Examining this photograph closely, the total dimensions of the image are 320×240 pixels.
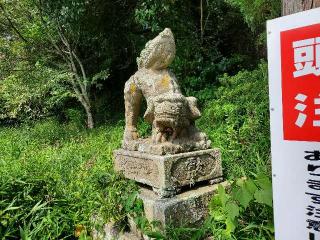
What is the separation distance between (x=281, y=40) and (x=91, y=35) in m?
10.1

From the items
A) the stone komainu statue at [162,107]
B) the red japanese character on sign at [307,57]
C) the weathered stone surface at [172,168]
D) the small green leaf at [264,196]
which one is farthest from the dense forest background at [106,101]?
the red japanese character on sign at [307,57]

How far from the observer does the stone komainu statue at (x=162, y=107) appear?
10.2 ft

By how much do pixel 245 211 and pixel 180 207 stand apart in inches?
21.3

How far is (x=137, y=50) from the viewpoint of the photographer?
10.8 metres

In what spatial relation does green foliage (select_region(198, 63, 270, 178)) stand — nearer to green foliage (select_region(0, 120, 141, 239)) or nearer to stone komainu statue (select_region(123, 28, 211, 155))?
stone komainu statue (select_region(123, 28, 211, 155))

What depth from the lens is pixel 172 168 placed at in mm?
3059

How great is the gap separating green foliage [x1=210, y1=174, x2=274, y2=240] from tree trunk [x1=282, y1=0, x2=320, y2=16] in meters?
1.08

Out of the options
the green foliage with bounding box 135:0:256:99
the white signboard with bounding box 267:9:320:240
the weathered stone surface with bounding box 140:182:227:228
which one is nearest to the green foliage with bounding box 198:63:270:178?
the weathered stone surface with bounding box 140:182:227:228

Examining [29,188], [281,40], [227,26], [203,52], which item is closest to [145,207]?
[29,188]

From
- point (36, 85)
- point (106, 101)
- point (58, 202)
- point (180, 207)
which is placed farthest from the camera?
point (106, 101)

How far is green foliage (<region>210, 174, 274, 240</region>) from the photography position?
2357 millimetres

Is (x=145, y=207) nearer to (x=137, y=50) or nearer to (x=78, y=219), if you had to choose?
(x=78, y=219)

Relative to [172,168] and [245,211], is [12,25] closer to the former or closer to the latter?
[172,168]

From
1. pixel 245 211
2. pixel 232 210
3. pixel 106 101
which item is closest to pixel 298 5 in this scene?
pixel 232 210
